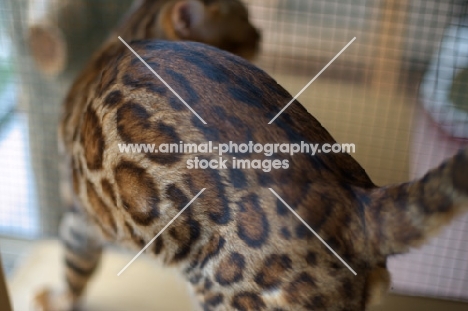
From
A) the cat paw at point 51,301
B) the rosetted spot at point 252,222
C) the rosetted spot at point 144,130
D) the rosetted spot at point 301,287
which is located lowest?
the cat paw at point 51,301

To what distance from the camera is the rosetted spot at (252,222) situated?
20.9 inches

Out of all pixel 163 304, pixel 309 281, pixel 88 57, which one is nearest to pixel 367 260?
pixel 309 281

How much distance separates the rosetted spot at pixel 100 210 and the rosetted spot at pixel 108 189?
1.2 inches

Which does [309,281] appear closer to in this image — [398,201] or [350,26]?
[398,201]

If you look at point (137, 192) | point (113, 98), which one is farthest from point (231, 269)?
point (113, 98)

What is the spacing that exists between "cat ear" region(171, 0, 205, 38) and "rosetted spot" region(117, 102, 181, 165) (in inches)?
14.2

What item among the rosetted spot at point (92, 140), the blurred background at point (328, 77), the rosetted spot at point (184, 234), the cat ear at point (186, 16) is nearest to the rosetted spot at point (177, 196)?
the rosetted spot at point (184, 234)

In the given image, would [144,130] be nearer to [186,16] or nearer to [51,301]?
[186,16]

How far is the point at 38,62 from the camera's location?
102cm

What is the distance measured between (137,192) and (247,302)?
6.9 inches

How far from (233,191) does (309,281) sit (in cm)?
12

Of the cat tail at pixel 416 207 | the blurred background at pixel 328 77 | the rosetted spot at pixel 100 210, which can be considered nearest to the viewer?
the cat tail at pixel 416 207

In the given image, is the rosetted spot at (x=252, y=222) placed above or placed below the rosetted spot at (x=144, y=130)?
below

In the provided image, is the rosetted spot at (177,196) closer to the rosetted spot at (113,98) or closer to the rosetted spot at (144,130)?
the rosetted spot at (144,130)
